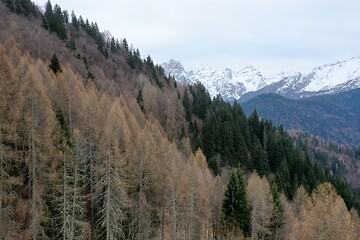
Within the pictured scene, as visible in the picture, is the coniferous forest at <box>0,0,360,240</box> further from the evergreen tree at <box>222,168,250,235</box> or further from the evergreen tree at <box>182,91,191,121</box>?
the evergreen tree at <box>182,91,191,121</box>

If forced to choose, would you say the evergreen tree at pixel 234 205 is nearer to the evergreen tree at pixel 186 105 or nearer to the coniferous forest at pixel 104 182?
the coniferous forest at pixel 104 182

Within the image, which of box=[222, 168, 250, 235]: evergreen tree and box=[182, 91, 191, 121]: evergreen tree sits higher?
box=[182, 91, 191, 121]: evergreen tree

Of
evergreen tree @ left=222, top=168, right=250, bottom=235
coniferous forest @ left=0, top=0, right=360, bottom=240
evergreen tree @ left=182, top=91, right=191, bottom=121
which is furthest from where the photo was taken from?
evergreen tree @ left=182, top=91, right=191, bottom=121

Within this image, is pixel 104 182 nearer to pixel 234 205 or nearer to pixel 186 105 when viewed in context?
pixel 234 205

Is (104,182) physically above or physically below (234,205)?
above

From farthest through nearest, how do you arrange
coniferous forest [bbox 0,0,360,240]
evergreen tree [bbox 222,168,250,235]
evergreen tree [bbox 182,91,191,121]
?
evergreen tree [bbox 182,91,191,121] < evergreen tree [bbox 222,168,250,235] < coniferous forest [bbox 0,0,360,240]

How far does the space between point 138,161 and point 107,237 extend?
35.6 ft

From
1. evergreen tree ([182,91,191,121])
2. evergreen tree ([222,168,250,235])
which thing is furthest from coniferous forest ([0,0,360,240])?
evergreen tree ([182,91,191,121])

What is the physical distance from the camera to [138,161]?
5066 cm

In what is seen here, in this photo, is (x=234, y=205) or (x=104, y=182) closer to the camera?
(x=104, y=182)

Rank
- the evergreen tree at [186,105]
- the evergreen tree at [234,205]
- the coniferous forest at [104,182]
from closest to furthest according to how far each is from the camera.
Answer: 1. the coniferous forest at [104,182]
2. the evergreen tree at [234,205]
3. the evergreen tree at [186,105]

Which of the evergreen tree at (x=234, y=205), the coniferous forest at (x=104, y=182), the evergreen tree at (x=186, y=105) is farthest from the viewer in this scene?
the evergreen tree at (x=186, y=105)

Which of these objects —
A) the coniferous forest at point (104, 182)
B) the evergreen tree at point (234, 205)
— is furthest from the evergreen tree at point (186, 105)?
the evergreen tree at point (234, 205)

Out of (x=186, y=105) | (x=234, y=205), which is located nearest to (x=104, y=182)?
(x=234, y=205)
